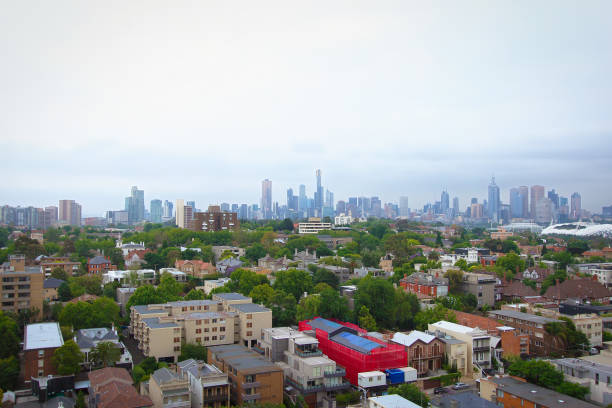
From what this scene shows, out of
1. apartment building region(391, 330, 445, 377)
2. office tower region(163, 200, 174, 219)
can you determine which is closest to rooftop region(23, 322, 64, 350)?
apartment building region(391, 330, 445, 377)

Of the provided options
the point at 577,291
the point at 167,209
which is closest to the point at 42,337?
the point at 577,291

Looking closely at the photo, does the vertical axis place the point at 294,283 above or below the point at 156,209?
below

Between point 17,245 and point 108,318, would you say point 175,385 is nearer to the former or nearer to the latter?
point 108,318

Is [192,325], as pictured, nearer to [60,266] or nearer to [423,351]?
[423,351]

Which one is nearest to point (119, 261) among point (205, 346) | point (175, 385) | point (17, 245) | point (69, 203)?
point (17, 245)

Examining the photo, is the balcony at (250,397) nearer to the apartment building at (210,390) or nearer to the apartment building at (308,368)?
the apartment building at (210,390)

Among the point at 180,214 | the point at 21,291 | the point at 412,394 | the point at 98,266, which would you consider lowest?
the point at 412,394
